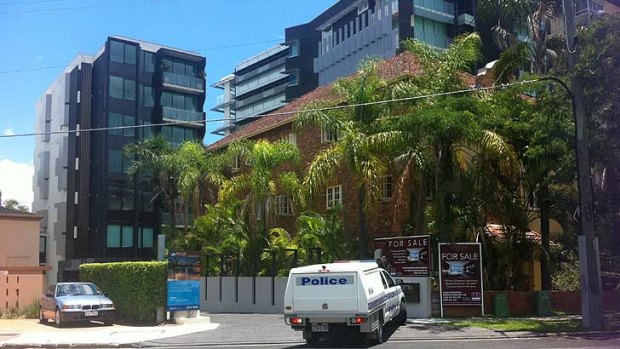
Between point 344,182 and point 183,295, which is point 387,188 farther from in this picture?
point 183,295

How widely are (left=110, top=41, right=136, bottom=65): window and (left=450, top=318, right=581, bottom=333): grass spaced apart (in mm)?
48176

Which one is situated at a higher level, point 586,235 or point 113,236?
point 113,236

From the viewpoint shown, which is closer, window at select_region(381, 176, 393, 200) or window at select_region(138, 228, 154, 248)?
window at select_region(381, 176, 393, 200)

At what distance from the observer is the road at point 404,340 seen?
15.0 meters

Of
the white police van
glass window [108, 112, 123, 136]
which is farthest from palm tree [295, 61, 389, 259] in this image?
glass window [108, 112, 123, 136]

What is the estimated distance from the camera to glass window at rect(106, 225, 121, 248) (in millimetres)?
57219

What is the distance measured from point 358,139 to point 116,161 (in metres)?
40.4

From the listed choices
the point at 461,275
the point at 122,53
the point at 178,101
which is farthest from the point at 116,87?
the point at 461,275

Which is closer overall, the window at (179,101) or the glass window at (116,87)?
the glass window at (116,87)

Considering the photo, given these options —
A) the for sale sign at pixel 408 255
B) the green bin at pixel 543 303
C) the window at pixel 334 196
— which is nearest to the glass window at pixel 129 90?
the window at pixel 334 196

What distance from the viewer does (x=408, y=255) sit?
22344 millimetres

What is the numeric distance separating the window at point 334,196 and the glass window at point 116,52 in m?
36.3

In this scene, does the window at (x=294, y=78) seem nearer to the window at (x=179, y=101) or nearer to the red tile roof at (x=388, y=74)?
the window at (x=179, y=101)

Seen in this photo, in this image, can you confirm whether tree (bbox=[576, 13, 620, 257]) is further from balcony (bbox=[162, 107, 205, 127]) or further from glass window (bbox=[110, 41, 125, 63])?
glass window (bbox=[110, 41, 125, 63])
